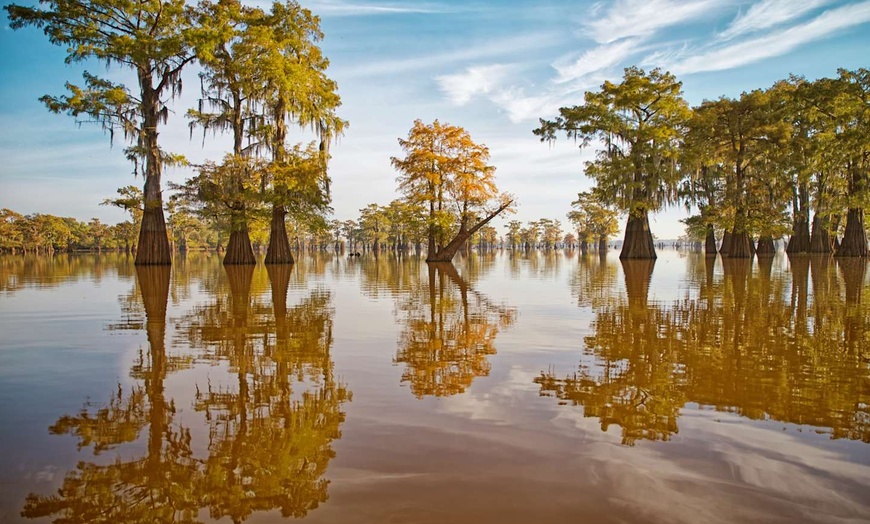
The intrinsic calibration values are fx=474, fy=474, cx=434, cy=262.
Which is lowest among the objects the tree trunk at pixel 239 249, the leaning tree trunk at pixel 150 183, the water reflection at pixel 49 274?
the water reflection at pixel 49 274

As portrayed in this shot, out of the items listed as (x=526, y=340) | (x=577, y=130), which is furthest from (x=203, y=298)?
(x=577, y=130)

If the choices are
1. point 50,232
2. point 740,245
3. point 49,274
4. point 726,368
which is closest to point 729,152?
point 740,245

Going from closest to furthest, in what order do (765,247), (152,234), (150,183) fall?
(150,183)
(152,234)
(765,247)

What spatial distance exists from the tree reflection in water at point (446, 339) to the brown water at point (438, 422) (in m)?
0.05

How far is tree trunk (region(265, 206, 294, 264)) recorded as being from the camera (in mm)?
30141

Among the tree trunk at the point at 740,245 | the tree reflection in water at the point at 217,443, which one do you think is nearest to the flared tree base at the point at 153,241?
the tree reflection in water at the point at 217,443

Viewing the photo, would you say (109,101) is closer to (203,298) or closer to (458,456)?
(203,298)

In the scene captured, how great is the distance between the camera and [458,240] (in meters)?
32.8

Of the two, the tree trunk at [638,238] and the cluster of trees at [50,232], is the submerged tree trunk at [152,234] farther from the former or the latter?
the cluster of trees at [50,232]

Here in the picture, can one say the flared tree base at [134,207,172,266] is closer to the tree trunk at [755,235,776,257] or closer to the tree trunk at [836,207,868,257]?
the tree trunk at [836,207,868,257]

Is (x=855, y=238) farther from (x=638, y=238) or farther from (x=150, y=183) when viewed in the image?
(x=150, y=183)

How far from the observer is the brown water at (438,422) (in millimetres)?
2414

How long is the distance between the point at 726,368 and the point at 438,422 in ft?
10.7

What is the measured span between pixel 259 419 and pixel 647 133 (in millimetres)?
34566
